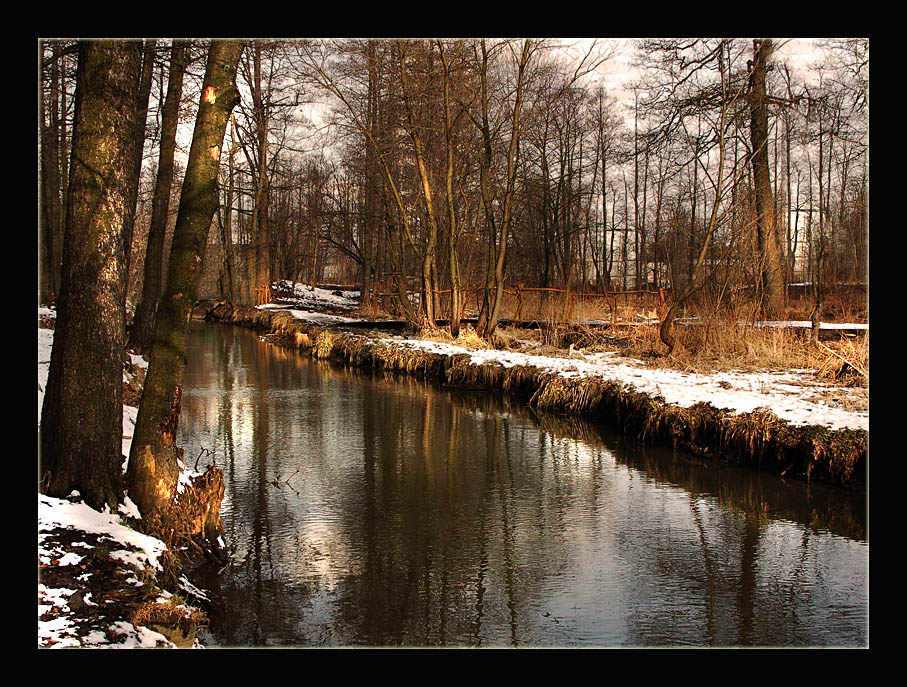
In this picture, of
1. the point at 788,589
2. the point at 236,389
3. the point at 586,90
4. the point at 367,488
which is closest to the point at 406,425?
the point at 367,488

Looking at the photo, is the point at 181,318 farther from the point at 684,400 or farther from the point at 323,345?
Answer: the point at 323,345

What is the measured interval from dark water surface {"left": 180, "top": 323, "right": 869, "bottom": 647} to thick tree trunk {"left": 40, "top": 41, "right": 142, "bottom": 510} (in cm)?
121

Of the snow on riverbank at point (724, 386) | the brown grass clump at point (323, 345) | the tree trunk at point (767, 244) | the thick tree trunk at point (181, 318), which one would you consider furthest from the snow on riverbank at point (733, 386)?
the thick tree trunk at point (181, 318)

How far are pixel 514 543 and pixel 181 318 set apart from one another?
305 centimetres

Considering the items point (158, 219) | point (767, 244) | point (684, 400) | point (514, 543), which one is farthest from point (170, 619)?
point (767, 244)

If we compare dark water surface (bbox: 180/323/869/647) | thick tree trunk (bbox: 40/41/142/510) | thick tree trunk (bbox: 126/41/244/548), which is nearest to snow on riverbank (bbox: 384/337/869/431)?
dark water surface (bbox: 180/323/869/647)

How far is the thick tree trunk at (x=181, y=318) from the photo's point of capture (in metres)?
5.41

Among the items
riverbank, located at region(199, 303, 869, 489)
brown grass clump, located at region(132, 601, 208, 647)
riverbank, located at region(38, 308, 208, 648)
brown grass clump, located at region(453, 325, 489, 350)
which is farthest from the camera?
brown grass clump, located at region(453, 325, 489, 350)

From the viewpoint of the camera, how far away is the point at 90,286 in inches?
194

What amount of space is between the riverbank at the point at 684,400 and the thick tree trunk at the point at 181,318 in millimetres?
5871

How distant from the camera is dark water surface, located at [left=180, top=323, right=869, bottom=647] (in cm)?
480

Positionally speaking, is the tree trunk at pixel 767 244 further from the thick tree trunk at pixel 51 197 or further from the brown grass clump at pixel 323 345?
the thick tree trunk at pixel 51 197

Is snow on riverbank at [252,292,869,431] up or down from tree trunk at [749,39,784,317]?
down

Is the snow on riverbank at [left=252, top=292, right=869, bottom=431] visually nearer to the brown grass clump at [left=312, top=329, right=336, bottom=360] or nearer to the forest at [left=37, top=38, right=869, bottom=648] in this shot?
the forest at [left=37, top=38, right=869, bottom=648]
